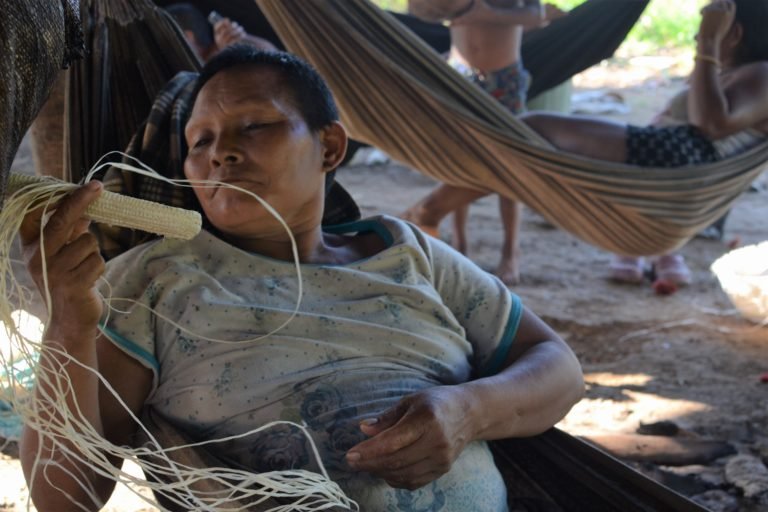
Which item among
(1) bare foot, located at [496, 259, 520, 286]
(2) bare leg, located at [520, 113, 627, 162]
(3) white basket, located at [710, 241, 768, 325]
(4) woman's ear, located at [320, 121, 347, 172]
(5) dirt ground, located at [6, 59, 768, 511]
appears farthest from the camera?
(1) bare foot, located at [496, 259, 520, 286]

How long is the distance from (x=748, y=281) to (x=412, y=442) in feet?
9.11

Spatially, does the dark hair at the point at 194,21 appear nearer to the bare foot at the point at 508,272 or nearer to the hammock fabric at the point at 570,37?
the hammock fabric at the point at 570,37

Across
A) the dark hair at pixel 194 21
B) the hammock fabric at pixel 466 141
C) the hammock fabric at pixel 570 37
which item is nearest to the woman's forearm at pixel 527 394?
the hammock fabric at pixel 466 141

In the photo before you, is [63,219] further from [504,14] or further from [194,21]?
[504,14]

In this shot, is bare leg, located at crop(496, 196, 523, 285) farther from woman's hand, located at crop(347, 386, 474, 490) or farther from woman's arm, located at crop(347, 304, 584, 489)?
woman's hand, located at crop(347, 386, 474, 490)

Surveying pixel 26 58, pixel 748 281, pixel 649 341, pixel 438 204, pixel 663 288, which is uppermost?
pixel 26 58

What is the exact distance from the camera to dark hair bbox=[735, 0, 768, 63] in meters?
3.31

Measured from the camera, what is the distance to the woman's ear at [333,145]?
5.20ft

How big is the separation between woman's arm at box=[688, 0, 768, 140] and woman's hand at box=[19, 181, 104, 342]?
8.80 ft

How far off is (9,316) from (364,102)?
177 centimetres

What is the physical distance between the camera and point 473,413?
4.41ft

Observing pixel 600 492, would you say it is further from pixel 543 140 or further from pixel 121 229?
pixel 543 140

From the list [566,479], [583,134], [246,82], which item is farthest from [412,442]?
[583,134]

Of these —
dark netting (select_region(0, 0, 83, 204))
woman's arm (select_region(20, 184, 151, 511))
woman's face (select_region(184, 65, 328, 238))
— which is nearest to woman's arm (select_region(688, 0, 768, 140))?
woman's face (select_region(184, 65, 328, 238))
